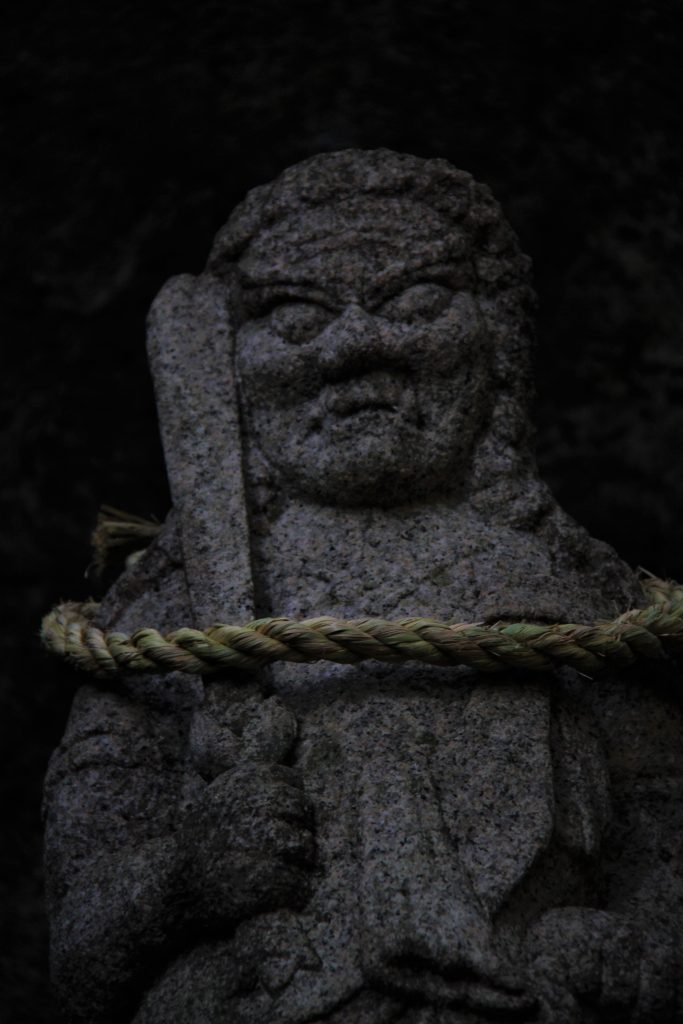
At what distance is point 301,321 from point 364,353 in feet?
0.59

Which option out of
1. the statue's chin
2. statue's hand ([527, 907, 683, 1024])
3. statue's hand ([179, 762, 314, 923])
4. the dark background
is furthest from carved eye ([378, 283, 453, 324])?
the dark background

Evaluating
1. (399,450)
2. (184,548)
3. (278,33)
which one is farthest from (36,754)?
(278,33)

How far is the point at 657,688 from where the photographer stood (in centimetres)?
255

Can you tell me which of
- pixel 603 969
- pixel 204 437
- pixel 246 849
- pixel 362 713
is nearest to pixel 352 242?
→ pixel 204 437

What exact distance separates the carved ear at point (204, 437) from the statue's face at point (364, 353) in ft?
0.20

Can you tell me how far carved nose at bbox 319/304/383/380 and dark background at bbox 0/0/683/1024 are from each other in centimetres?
156

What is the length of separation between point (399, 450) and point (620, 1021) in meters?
1.08

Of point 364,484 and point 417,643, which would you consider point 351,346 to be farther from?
point 417,643

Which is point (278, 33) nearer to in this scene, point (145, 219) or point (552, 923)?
point (145, 219)

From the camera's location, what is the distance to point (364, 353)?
2652 millimetres

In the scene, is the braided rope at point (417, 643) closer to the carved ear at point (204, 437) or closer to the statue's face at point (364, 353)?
the carved ear at point (204, 437)

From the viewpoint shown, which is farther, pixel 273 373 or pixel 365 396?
pixel 273 373

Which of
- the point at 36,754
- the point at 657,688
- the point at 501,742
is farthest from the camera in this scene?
the point at 36,754

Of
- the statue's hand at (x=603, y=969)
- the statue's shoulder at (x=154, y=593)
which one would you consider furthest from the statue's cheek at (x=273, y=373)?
the statue's hand at (x=603, y=969)
